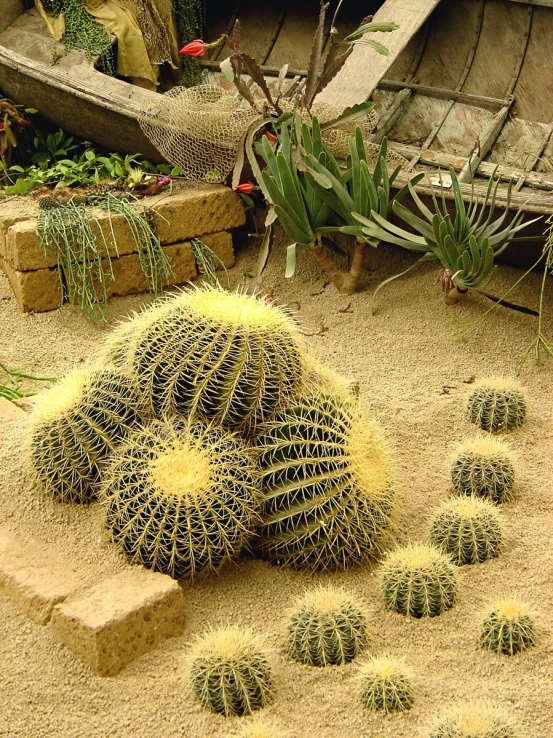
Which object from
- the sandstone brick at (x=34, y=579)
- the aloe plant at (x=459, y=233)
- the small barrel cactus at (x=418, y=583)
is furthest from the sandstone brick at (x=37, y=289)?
the small barrel cactus at (x=418, y=583)

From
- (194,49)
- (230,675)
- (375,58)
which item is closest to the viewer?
(230,675)

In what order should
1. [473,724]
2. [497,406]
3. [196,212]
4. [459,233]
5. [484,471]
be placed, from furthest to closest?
[196,212] → [459,233] → [497,406] → [484,471] → [473,724]

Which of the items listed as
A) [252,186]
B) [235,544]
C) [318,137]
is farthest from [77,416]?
[252,186]

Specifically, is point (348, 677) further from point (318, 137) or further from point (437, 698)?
point (318, 137)

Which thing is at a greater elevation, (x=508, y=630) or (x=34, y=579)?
(x=508, y=630)

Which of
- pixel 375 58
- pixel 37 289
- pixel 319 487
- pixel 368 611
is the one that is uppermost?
pixel 375 58

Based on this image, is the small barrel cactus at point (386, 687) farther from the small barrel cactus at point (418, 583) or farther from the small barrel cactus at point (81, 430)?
the small barrel cactus at point (81, 430)

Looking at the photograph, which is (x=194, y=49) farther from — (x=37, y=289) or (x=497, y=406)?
(x=497, y=406)

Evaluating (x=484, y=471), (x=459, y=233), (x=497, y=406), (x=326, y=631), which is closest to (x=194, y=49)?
(x=459, y=233)

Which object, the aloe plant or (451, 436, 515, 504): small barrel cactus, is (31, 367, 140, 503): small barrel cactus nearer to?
(451, 436, 515, 504): small barrel cactus
